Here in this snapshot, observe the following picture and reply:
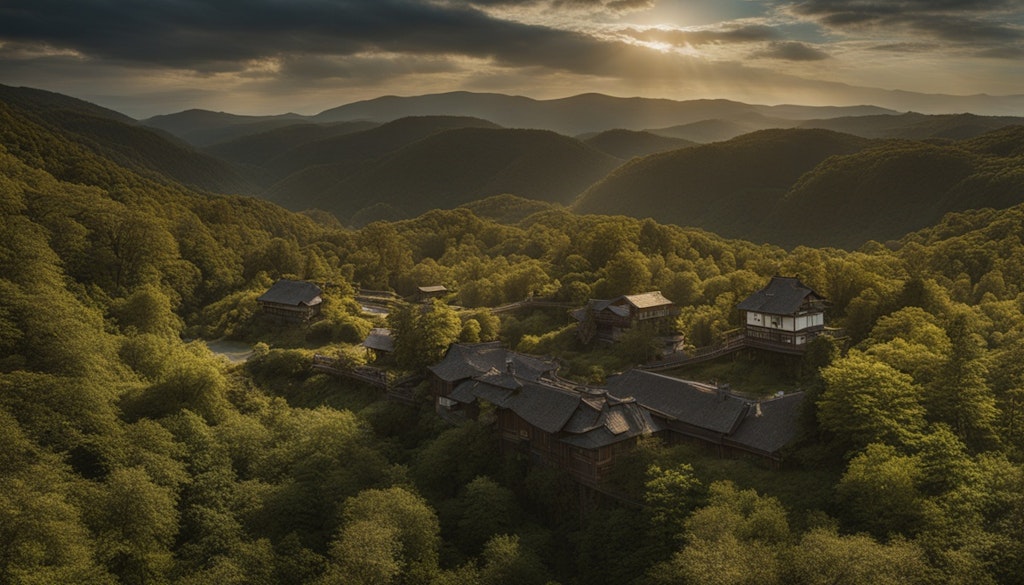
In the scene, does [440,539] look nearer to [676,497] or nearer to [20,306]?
[676,497]

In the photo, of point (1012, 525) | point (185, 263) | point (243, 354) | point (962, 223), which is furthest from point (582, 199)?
point (1012, 525)

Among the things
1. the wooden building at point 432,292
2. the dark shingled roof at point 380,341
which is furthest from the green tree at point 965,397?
the wooden building at point 432,292

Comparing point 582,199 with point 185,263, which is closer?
point 185,263

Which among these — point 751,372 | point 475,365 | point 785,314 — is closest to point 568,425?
point 475,365

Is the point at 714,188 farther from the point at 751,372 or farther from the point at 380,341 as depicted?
the point at 380,341

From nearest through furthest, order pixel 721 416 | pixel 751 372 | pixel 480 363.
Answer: pixel 721 416 < pixel 480 363 < pixel 751 372

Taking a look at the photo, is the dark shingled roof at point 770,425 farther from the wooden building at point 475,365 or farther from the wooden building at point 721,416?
the wooden building at point 475,365
